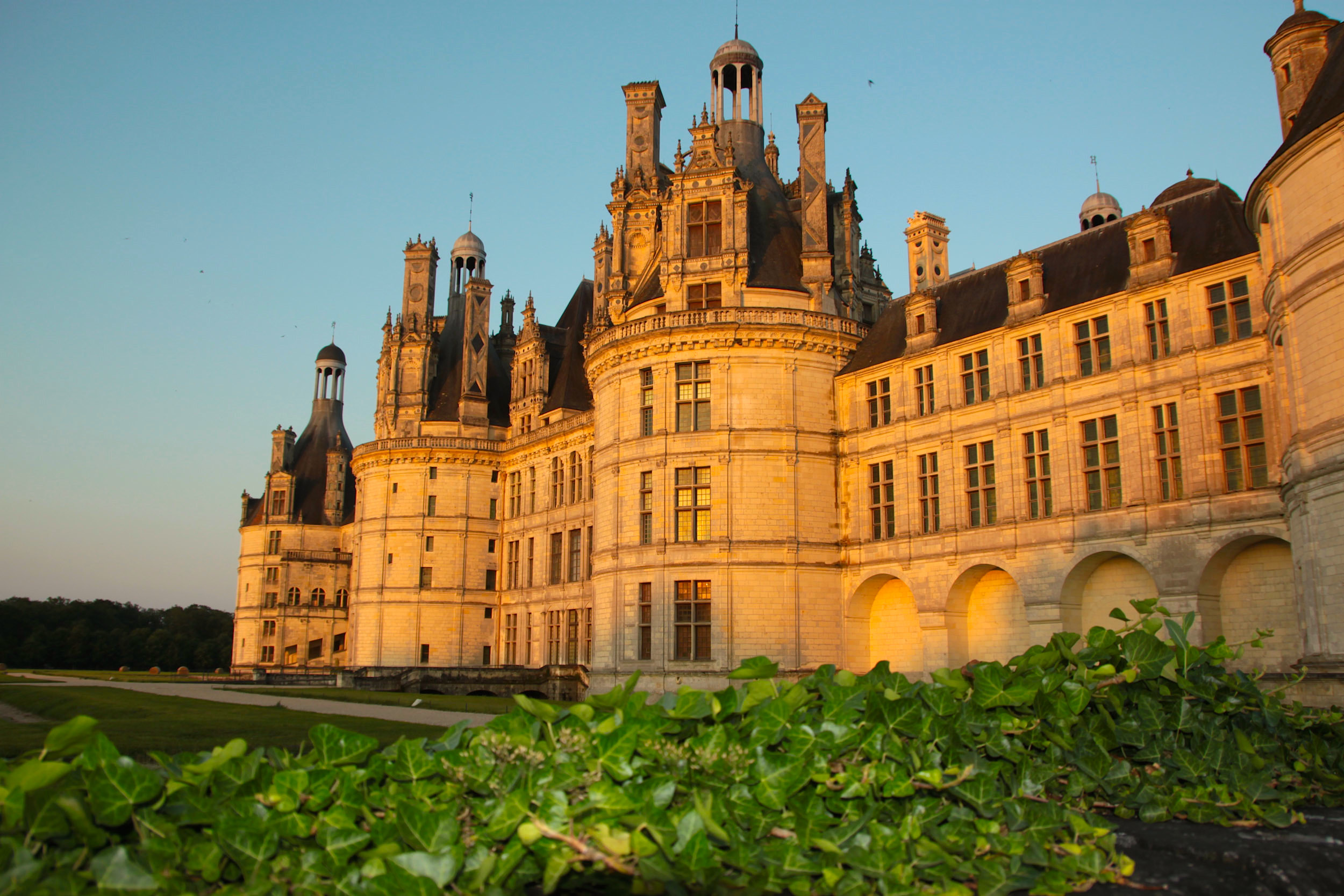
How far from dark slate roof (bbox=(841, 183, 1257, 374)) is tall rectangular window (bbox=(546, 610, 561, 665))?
743 inches

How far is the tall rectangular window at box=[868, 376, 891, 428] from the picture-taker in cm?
3112

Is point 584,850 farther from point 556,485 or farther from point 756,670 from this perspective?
point 556,485

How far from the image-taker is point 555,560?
4569 centimetres

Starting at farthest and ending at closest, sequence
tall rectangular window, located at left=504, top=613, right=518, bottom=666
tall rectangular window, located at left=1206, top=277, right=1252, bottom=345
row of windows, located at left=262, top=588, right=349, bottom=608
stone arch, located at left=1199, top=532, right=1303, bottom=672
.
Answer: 1. row of windows, located at left=262, top=588, right=349, bottom=608
2. tall rectangular window, located at left=504, top=613, right=518, bottom=666
3. tall rectangular window, located at left=1206, top=277, right=1252, bottom=345
4. stone arch, located at left=1199, top=532, right=1303, bottom=672

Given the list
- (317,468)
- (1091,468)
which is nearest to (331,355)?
(317,468)

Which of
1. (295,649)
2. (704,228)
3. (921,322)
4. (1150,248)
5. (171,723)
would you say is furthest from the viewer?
(295,649)

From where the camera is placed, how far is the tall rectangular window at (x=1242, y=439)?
22.2 m

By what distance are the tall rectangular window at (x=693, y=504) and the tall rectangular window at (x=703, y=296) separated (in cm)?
508

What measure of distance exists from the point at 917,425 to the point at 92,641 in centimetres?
7938

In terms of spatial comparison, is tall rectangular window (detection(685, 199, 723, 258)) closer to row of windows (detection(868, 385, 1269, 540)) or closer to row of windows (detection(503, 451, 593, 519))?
row of windows (detection(868, 385, 1269, 540))

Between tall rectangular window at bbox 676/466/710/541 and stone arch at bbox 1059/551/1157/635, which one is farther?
tall rectangular window at bbox 676/466/710/541

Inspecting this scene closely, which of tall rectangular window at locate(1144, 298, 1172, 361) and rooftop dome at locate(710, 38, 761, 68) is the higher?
rooftop dome at locate(710, 38, 761, 68)

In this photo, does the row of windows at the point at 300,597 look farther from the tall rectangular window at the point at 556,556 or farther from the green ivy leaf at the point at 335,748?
the green ivy leaf at the point at 335,748

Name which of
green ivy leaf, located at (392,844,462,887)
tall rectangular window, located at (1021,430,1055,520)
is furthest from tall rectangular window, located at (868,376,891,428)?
green ivy leaf, located at (392,844,462,887)
